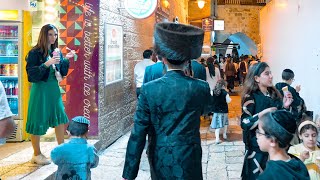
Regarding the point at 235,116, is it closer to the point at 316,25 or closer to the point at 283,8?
the point at 283,8

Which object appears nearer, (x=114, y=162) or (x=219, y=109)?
(x=114, y=162)

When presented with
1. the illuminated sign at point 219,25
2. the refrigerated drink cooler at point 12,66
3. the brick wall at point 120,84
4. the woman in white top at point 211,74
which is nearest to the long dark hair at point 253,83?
the brick wall at point 120,84

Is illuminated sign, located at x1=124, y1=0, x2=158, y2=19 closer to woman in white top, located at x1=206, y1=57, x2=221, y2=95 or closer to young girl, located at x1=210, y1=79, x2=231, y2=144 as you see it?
young girl, located at x1=210, y1=79, x2=231, y2=144

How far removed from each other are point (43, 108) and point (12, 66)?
5.91 ft

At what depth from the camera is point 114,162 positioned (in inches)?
280

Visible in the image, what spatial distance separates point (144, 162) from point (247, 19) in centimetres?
2261

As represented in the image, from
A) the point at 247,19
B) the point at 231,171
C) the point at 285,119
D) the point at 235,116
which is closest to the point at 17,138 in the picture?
the point at 231,171

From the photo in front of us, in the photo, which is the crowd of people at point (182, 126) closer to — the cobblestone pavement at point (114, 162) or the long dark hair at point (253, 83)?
the long dark hair at point (253, 83)

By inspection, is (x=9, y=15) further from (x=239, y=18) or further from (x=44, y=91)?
(x=239, y=18)

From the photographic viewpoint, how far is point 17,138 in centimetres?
721

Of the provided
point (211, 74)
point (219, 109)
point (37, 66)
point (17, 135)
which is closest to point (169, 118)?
point (37, 66)

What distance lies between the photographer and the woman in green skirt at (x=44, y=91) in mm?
5676

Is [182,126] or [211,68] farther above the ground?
[211,68]

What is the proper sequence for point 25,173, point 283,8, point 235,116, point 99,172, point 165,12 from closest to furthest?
point 25,173, point 99,172, point 283,8, point 235,116, point 165,12
